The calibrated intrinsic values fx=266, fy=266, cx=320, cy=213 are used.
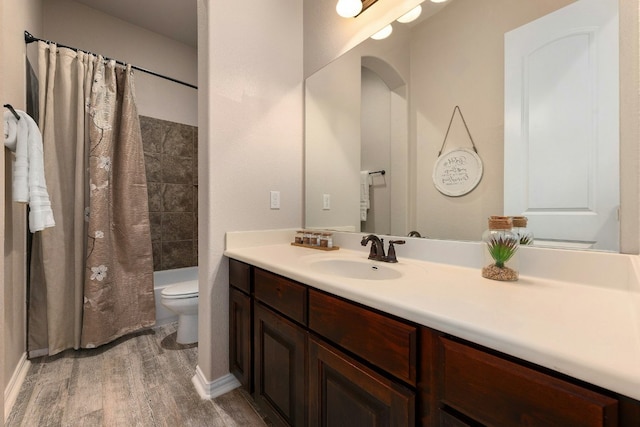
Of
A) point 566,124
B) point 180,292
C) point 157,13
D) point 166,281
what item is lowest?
point 166,281

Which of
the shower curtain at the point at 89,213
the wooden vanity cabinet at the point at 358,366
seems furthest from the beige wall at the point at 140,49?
the wooden vanity cabinet at the point at 358,366

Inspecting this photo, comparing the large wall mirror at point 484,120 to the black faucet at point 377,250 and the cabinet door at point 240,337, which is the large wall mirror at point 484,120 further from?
the cabinet door at point 240,337

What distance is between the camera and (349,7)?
1.47 metres

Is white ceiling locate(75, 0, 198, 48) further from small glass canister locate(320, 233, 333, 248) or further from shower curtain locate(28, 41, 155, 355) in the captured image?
small glass canister locate(320, 233, 333, 248)

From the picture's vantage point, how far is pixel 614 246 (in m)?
0.78

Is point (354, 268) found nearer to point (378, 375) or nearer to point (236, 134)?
point (378, 375)

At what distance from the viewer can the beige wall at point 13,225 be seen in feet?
4.60

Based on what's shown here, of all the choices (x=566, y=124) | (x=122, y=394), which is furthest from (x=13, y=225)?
(x=566, y=124)

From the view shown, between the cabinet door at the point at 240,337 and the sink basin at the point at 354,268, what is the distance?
0.41 m

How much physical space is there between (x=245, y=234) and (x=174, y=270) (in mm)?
1765

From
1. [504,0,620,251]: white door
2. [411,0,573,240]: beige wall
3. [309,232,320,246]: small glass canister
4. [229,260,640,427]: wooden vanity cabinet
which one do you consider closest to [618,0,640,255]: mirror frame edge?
[504,0,620,251]: white door

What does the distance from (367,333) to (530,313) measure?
1.25 feet

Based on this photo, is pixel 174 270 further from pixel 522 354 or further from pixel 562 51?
pixel 562 51

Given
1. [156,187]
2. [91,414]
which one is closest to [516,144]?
[91,414]
